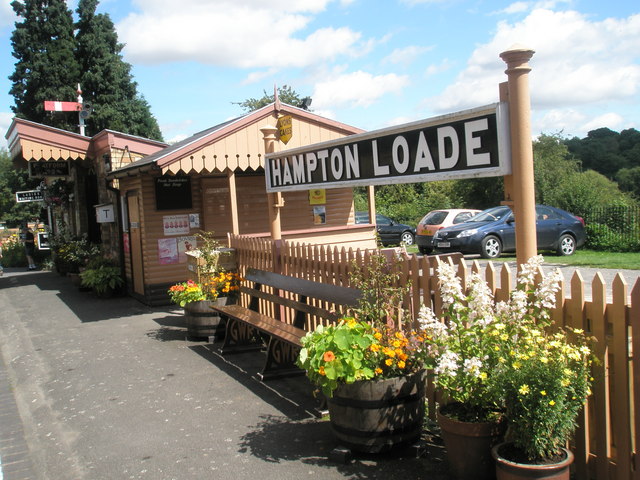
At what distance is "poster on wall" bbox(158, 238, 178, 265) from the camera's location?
11.8 m

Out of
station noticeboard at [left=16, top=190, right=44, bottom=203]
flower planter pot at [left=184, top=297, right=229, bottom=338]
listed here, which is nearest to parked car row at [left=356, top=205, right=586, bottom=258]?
flower planter pot at [left=184, top=297, right=229, bottom=338]

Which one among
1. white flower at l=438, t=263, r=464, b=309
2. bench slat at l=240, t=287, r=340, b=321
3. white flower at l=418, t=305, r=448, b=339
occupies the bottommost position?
bench slat at l=240, t=287, r=340, b=321

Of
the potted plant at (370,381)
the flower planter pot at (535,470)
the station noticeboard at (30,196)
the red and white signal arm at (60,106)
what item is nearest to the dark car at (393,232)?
the station noticeboard at (30,196)

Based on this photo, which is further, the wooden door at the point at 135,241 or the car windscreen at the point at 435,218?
the car windscreen at the point at 435,218

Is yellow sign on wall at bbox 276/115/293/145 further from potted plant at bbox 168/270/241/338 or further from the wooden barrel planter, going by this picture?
the wooden barrel planter

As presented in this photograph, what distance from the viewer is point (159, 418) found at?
18.6ft

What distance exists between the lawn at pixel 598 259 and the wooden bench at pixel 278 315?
402 inches

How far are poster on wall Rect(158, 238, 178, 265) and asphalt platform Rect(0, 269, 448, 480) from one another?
2.44m

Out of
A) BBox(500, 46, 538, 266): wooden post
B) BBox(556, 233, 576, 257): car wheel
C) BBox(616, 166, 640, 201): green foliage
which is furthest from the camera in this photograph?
BBox(616, 166, 640, 201): green foliage

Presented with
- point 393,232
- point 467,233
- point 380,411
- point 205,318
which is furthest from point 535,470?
point 393,232

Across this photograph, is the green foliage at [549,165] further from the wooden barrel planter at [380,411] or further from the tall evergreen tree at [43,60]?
the wooden barrel planter at [380,411]

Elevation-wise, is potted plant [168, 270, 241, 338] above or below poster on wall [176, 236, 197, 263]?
below

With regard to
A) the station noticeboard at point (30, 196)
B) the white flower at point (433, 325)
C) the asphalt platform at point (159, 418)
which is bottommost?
the asphalt platform at point (159, 418)

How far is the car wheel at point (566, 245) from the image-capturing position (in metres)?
18.4
